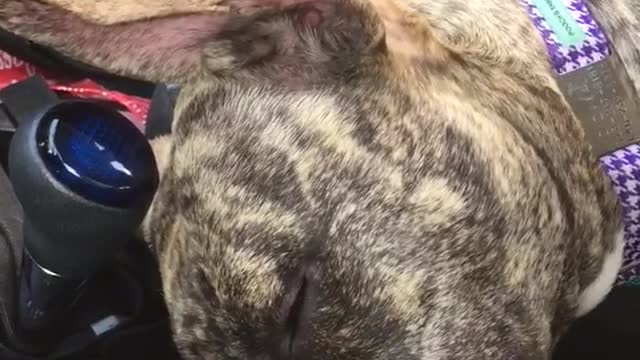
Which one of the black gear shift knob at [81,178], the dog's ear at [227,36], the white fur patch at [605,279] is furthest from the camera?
the white fur patch at [605,279]

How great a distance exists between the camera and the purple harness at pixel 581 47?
64.9 inches

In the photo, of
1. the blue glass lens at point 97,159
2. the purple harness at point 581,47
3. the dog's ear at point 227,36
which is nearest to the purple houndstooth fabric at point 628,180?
the purple harness at point 581,47

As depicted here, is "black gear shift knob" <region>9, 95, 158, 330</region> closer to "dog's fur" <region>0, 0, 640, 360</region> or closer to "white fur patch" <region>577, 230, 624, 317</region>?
"dog's fur" <region>0, 0, 640, 360</region>

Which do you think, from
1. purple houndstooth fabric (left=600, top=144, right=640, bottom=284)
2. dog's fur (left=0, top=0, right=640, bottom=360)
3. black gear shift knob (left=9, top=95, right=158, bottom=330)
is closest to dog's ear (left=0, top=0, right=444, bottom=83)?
dog's fur (left=0, top=0, right=640, bottom=360)

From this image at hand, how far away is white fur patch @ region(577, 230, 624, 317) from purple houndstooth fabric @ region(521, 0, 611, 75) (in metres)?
0.24

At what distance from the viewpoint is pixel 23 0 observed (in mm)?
1474

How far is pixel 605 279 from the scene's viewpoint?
1763 millimetres

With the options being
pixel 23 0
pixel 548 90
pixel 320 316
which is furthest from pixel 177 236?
pixel 548 90

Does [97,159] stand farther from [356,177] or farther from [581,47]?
[581,47]

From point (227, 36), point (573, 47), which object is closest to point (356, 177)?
point (227, 36)

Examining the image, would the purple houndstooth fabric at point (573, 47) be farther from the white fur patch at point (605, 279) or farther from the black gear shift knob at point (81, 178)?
the black gear shift knob at point (81, 178)

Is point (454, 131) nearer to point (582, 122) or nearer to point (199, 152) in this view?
point (582, 122)

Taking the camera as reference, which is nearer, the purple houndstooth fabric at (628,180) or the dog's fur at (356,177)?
the dog's fur at (356,177)

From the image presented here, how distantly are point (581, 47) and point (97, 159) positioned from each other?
24.5 inches
